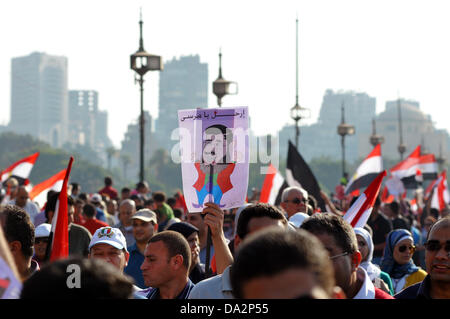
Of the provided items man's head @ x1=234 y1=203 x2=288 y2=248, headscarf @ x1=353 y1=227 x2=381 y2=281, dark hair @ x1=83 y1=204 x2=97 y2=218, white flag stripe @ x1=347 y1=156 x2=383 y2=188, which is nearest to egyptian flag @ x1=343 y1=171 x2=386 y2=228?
headscarf @ x1=353 y1=227 x2=381 y2=281

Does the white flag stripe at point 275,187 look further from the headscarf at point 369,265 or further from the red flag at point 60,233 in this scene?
the red flag at point 60,233

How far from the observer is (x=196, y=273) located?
6734 millimetres

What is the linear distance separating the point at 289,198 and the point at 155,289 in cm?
300

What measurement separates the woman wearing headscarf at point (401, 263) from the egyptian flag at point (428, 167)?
1712 centimetres

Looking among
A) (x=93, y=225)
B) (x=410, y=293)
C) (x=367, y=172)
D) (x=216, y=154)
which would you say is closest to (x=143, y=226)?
(x=93, y=225)

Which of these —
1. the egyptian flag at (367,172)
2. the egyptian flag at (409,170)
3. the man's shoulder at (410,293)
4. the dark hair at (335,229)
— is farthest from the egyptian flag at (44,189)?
the egyptian flag at (409,170)

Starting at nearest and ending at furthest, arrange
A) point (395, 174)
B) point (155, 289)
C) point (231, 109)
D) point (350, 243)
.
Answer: point (350, 243) → point (155, 289) → point (231, 109) → point (395, 174)

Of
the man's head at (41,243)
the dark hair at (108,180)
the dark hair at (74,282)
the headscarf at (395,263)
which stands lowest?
the dark hair at (108,180)

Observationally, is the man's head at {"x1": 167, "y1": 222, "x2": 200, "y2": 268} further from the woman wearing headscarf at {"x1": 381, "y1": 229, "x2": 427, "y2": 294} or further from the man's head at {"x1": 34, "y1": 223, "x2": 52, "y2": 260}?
the woman wearing headscarf at {"x1": 381, "y1": 229, "x2": 427, "y2": 294}

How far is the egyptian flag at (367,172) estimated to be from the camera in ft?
55.6

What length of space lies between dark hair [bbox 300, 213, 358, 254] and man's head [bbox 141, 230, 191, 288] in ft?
4.38

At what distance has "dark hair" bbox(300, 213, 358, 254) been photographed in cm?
404
